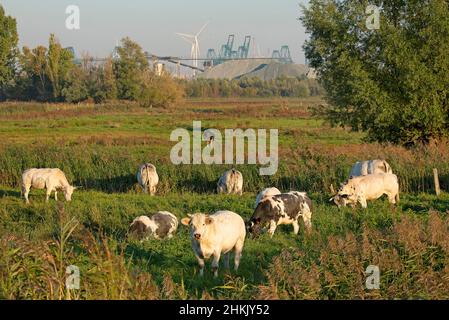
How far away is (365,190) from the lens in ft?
58.1

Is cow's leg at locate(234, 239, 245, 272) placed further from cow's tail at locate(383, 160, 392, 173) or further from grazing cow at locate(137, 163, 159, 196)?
grazing cow at locate(137, 163, 159, 196)

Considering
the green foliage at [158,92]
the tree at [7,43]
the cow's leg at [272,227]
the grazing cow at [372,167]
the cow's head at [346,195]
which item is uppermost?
the tree at [7,43]

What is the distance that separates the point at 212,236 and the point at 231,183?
9812 mm

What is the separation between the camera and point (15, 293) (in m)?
8.27

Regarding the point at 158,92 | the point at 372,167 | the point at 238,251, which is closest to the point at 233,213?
the point at 238,251

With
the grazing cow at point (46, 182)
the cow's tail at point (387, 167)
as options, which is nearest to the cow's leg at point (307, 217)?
the cow's tail at point (387, 167)

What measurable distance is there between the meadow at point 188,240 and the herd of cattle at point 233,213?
0.34 m

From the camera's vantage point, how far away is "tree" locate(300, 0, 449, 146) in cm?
2544

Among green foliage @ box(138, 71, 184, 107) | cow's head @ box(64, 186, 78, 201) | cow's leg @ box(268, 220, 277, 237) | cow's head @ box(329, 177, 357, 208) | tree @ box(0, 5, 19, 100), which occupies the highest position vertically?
tree @ box(0, 5, 19, 100)

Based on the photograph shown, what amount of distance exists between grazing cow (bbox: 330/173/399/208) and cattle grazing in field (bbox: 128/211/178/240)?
4361mm

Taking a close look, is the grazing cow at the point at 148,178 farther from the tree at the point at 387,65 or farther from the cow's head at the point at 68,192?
the tree at the point at 387,65

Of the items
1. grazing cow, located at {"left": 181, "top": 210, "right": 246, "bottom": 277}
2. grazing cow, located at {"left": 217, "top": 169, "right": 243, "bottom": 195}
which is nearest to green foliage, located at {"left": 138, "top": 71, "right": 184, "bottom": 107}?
grazing cow, located at {"left": 217, "top": 169, "right": 243, "bottom": 195}

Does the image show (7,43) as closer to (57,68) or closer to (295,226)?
(57,68)

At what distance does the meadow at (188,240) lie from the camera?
8.79 metres
